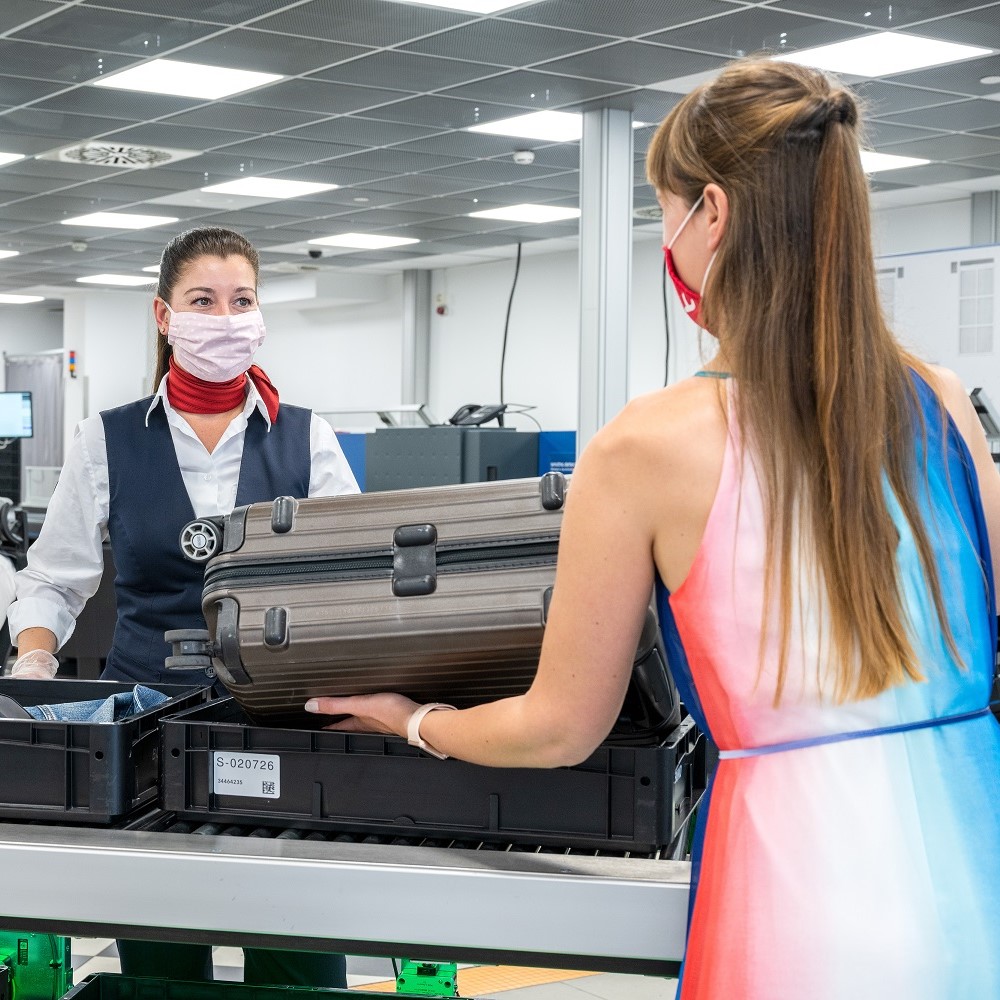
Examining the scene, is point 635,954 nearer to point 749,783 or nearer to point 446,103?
point 749,783

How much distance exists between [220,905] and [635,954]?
0.37 m

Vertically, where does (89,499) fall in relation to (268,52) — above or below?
below

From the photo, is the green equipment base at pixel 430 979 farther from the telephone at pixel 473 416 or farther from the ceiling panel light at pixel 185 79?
the telephone at pixel 473 416

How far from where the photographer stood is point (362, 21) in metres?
5.29

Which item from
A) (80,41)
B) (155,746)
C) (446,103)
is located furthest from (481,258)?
(155,746)

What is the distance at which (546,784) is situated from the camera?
3.89ft

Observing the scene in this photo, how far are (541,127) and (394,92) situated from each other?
42.0 inches

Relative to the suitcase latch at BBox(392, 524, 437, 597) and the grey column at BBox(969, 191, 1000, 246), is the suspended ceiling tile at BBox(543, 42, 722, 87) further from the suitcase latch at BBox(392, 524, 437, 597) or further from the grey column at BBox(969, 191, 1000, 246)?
the suitcase latch at BBox(392, 524, 437, 597)

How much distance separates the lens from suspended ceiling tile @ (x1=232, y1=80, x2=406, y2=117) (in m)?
6.30

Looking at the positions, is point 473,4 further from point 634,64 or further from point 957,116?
point 957,116

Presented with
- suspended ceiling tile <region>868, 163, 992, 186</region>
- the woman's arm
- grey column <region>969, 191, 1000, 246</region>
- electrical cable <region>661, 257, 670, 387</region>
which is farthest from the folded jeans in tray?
electrical cable <region>661, 257, 670, 387</region>

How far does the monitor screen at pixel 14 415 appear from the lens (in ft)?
32.3

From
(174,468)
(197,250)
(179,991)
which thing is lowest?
(179,991)

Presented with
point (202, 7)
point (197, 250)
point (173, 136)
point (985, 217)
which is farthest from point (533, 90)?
point (197, 250)
